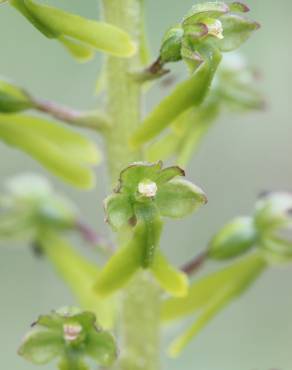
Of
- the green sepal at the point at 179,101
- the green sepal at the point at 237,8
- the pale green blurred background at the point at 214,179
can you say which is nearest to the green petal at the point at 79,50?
the green sepal at the point at 179,101

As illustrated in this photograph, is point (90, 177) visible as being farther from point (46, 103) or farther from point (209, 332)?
point (209, 332)

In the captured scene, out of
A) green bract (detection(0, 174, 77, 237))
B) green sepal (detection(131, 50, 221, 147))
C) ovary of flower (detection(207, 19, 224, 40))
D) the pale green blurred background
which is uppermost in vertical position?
ovary of flower (detection(207, 19, 224, 40))

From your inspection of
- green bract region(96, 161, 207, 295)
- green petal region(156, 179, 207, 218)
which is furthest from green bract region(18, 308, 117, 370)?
green petal region(156, 179, 207, 218)

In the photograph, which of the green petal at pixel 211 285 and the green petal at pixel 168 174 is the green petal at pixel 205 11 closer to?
the green petal at pixel 168 174

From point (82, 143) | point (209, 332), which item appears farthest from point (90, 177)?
point (209, 332)

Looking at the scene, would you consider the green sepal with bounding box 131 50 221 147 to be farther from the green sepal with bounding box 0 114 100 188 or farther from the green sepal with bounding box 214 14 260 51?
the green sepal with bounding box 0 114 100 188

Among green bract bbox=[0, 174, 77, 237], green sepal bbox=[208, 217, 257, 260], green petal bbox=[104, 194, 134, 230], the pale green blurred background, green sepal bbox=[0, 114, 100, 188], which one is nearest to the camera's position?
green petal bbox=[104, 194, 134, 230]

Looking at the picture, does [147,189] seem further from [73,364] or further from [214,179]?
[214,179]
